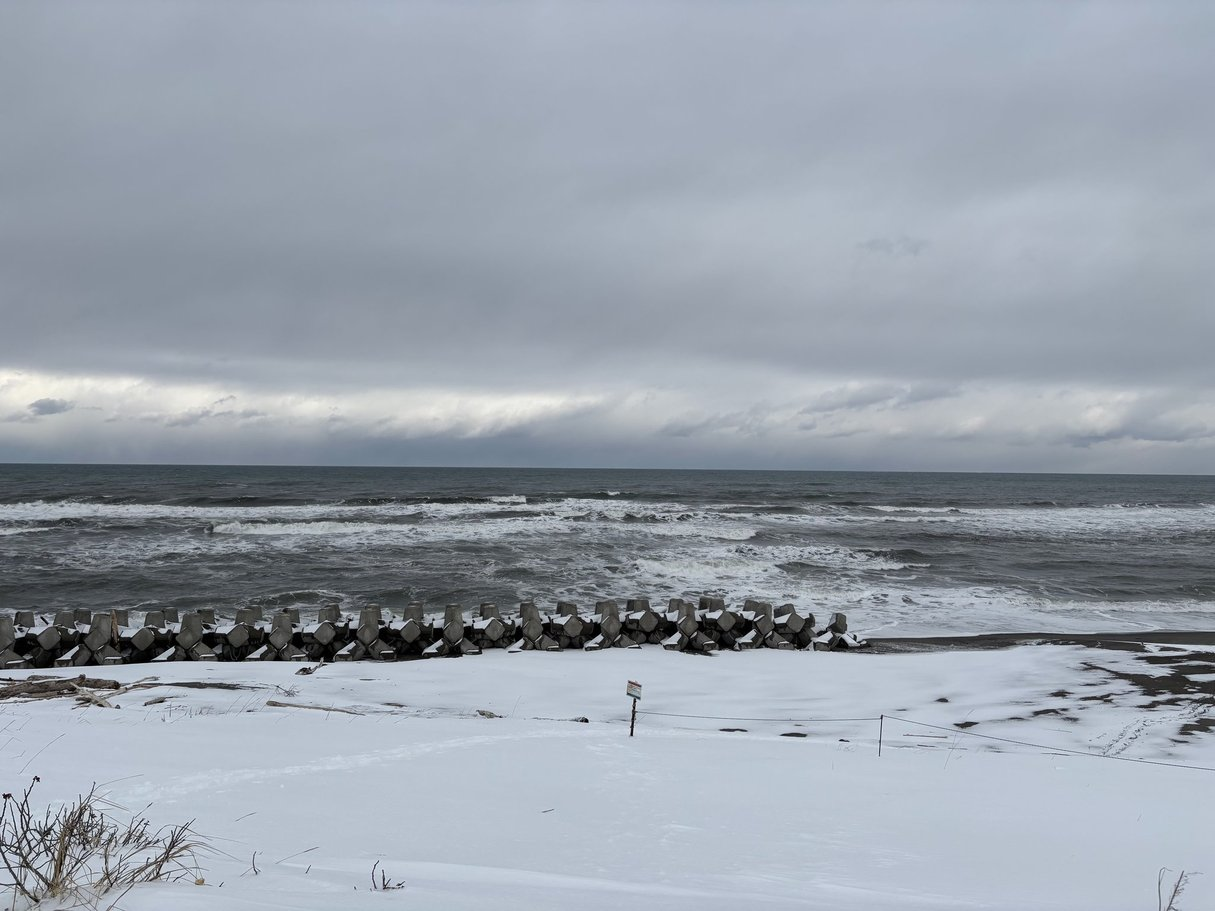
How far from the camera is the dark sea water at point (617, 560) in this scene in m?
17.6

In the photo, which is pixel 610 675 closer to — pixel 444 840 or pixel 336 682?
pixel 336 682

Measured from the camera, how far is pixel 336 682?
8.62 metres

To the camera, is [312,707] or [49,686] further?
[49,686]

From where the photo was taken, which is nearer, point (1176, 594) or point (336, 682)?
point (336, 682)

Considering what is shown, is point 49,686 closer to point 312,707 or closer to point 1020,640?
point 312,707

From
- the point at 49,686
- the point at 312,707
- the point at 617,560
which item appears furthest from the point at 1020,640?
the point at 49,686

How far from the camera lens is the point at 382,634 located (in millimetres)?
10891

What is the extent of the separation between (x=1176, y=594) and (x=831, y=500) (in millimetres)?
37805

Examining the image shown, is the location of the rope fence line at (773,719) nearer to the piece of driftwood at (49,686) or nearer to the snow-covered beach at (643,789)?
the snow-covered beach at (643,789)

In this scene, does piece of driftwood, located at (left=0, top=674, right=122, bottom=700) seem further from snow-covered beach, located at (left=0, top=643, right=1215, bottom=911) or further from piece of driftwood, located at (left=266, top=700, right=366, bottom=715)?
piece of driftwood, located at (left=266, top=700, right=366, bottom=715)

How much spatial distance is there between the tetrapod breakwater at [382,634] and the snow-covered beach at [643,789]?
168 centimetres

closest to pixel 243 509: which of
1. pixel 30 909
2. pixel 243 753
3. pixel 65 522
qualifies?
pixel 65 522

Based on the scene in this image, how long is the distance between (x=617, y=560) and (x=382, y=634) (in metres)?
13.4

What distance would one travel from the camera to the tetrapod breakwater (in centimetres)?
1020
